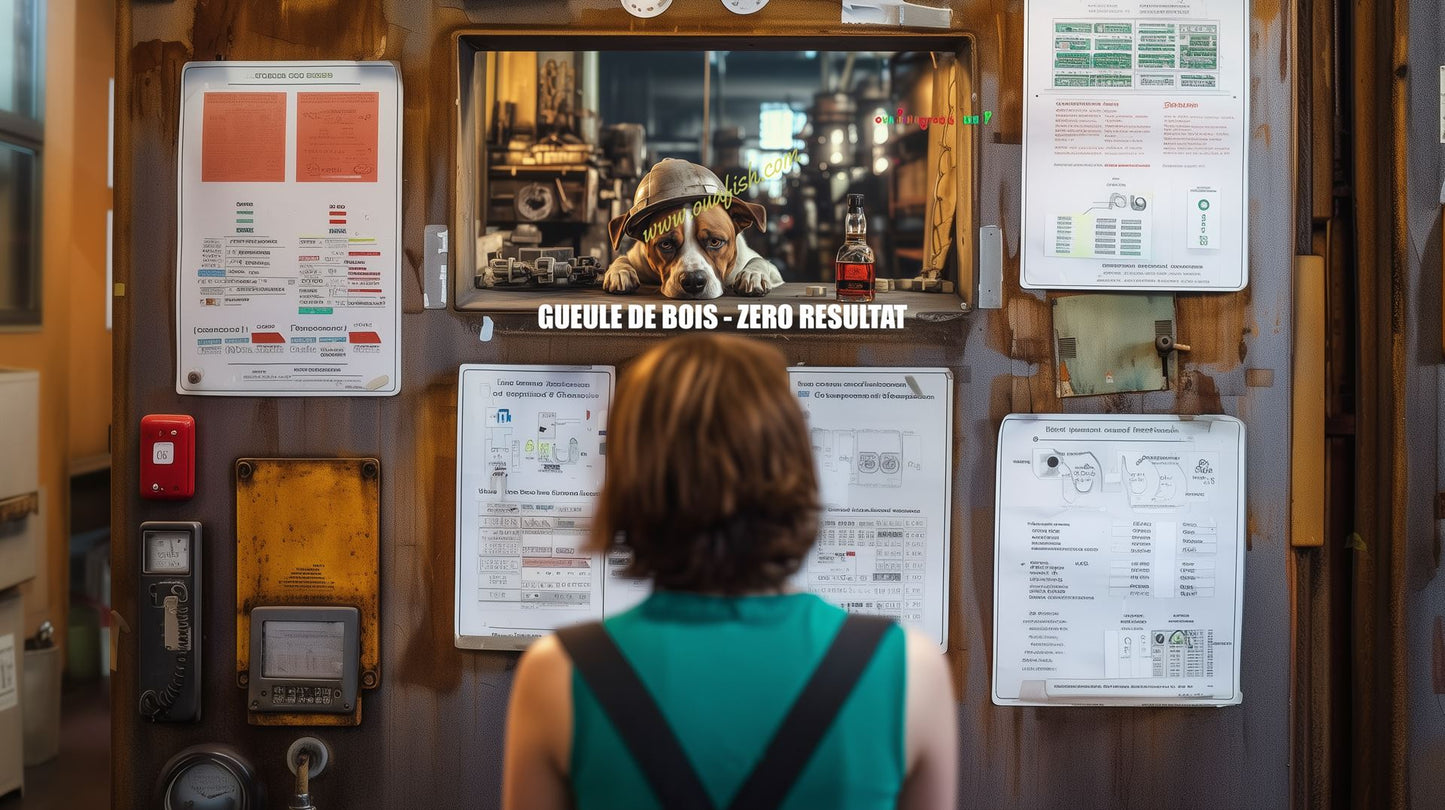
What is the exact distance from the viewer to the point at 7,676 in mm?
3775

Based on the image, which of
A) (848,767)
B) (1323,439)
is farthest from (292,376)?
(1323,439)

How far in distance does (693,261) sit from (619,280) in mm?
160

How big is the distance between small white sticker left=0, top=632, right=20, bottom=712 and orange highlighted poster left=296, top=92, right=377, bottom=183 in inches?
106

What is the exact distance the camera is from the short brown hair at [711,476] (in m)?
1.08

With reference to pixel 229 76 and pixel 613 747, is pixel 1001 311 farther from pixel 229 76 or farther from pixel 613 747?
pixel 229 76

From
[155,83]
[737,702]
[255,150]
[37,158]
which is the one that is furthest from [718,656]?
[37,158]

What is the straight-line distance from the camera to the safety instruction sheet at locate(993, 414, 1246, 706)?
6.75 feet

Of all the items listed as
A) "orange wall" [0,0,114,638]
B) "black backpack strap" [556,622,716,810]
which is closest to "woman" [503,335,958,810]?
"black backpack strap" [556,622,716,810]

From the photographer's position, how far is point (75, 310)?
17.3 ft

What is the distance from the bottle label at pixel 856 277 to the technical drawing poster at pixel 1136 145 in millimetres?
296

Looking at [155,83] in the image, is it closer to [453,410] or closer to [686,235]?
[453,410]

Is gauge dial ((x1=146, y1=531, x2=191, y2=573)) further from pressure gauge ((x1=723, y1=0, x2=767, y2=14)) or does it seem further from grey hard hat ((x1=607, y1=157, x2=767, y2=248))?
pressure gauge ((x1=723, y1=0, x2=767, y2=14))

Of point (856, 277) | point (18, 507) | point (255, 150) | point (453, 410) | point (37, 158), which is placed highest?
point (37, 158)

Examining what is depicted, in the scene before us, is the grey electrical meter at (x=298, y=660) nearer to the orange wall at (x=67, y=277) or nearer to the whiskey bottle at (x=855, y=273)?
the whiskey bottle at (x=855, y=273)
